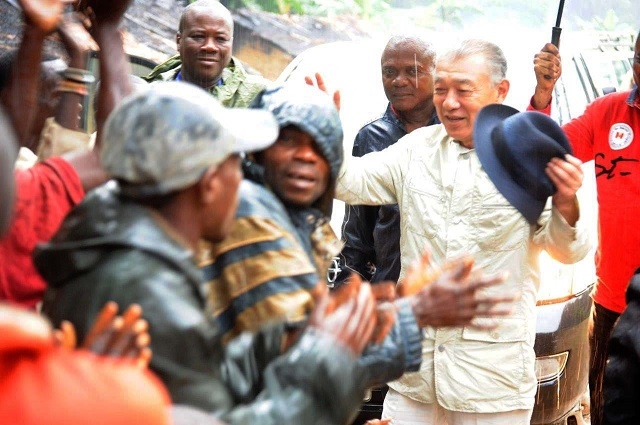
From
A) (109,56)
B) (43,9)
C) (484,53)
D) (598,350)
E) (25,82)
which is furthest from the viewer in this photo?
(598,350)

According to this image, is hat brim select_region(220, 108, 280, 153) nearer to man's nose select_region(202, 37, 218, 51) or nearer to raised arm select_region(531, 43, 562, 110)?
raised arm select_region(531, 43, 562, 110)

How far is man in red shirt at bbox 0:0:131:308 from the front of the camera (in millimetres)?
2996

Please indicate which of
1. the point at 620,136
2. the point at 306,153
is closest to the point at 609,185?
the point at 620,136

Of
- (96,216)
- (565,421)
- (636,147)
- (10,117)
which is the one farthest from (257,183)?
(565,421)

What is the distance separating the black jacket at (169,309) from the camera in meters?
2.34

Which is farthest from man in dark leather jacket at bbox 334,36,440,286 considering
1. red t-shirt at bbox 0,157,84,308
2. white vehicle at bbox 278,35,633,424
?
red t-shirt at bbox 0,157,84,308

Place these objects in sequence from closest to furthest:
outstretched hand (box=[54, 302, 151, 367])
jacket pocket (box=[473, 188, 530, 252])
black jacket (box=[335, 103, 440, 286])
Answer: outstretched hand (box=[54, 302, 151, 367])
jacket pocket (box=[473, 188, 530, 252])
black jacket (box=[335, 103, 440, 286])

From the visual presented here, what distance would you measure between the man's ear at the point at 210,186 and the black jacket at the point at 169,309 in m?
0.12

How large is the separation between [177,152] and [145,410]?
2.65ft

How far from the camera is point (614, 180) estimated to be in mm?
5352

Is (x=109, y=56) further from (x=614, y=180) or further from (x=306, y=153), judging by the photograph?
(x=614, y=180)

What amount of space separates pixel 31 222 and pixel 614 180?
330 cm

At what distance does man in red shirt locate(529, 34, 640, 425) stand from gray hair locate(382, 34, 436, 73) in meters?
0.80

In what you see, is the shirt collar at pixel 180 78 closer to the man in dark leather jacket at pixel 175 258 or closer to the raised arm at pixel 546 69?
the raised arm at pixel 546 69
